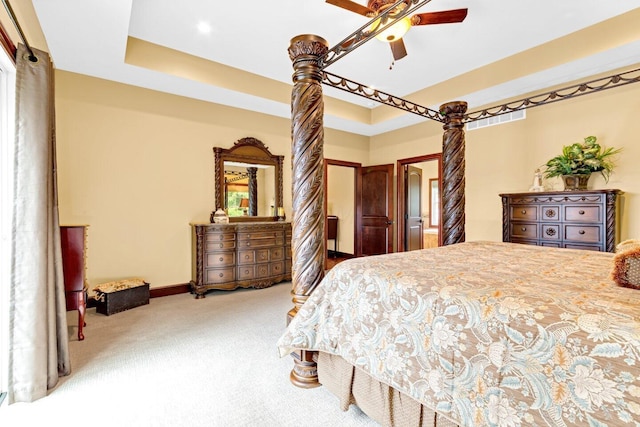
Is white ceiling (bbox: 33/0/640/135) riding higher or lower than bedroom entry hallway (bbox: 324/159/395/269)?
higher

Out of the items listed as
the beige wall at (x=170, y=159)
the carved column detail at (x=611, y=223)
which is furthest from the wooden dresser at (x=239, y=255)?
the carved column detail at (x=611, y=223)

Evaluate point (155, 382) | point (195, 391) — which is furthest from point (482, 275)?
point (155, 382)

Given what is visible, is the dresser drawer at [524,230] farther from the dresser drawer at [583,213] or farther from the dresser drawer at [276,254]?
the dresser drawer at [276,254]

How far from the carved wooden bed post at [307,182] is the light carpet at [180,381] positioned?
29 centimetres

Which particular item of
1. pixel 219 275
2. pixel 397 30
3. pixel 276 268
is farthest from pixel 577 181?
pixel 219 275

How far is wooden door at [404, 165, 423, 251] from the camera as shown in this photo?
A: 5.82 m

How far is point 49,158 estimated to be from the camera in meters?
1.93

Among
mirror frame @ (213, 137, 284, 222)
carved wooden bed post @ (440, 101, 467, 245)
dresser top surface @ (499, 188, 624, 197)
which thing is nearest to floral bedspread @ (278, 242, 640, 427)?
carved wooden bed post @ (440, 101, 467, 245)

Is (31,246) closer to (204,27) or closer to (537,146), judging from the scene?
(204,27)

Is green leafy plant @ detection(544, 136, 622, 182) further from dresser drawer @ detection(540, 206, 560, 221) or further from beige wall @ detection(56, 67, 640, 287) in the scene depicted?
dresser drawer @ detection(540, 206, 560, 221)

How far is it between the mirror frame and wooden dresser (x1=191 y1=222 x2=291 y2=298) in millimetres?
475

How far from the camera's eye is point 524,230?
11.3 ft

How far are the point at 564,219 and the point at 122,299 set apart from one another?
197 inches

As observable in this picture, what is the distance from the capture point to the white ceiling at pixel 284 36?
8.87 feet
